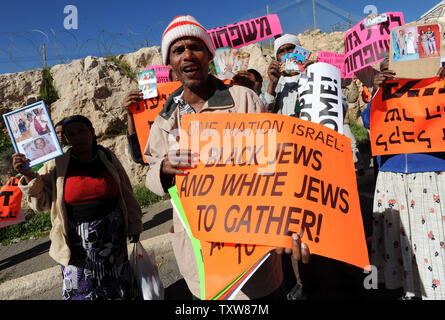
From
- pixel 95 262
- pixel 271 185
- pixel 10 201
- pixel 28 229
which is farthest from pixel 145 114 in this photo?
pixel 28 229

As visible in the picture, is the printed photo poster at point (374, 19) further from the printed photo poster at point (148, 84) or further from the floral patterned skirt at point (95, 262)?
the floral patterned skirt at point (95, 262)

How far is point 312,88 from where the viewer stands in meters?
1.60

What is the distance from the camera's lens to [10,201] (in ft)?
10.7

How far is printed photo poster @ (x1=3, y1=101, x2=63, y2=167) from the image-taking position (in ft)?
6.32

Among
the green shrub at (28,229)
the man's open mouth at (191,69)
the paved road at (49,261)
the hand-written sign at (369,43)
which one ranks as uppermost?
the hand-written sign at (369,43)

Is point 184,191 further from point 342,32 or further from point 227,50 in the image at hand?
point 342,32

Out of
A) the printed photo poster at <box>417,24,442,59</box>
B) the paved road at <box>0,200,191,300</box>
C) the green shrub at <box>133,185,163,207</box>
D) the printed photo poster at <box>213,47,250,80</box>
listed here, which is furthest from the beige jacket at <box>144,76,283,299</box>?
the green shrub at <box>133,185,163,207</box>

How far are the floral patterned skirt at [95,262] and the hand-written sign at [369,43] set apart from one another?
9.41ft

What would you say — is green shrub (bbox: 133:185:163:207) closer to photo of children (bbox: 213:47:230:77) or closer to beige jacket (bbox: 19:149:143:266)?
beige jacket (bbox: 19:149:143:266)

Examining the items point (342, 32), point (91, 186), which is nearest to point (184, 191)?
point (91, 186)

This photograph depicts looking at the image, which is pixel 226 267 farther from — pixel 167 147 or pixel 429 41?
pixel 429 41

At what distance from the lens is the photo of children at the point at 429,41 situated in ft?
6.57


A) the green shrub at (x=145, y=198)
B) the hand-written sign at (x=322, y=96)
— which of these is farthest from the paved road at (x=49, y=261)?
the hand-written sign at (x=322, y=96)

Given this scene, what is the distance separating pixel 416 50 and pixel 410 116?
1.68ft
